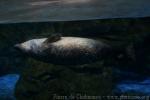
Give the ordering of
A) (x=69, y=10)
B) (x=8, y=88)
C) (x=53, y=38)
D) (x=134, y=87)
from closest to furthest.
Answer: (x=134, y=87) → (x=53, y=38) → (x=8, y=88) → (x=69, y=10)

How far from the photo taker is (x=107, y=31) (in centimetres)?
319

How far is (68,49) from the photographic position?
324cm

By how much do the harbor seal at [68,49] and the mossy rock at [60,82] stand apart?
0.22 feet

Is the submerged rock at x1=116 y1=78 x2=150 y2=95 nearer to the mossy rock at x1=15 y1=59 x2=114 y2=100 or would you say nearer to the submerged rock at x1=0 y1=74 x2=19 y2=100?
the mossy rock at x1=15 y1=59 x2=114 y2=100

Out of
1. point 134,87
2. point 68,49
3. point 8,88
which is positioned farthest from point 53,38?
point 134,87

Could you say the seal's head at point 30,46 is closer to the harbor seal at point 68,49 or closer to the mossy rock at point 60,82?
the harbor seal at point 68,49

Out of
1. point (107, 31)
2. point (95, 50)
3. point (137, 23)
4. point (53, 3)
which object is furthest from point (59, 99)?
point (53, 3)

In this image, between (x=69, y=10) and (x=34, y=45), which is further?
(x=69, y=10)

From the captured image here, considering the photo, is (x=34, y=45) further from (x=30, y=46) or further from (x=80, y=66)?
(x=80, y=66)

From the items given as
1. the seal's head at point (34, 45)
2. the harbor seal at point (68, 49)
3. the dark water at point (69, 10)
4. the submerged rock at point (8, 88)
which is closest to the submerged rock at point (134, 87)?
the harbor seal at point (68, 49)

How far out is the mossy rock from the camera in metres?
3.20

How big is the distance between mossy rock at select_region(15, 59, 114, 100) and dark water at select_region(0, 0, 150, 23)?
499 mm

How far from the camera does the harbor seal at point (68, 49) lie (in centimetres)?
321

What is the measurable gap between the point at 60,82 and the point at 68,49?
0.33 metres
